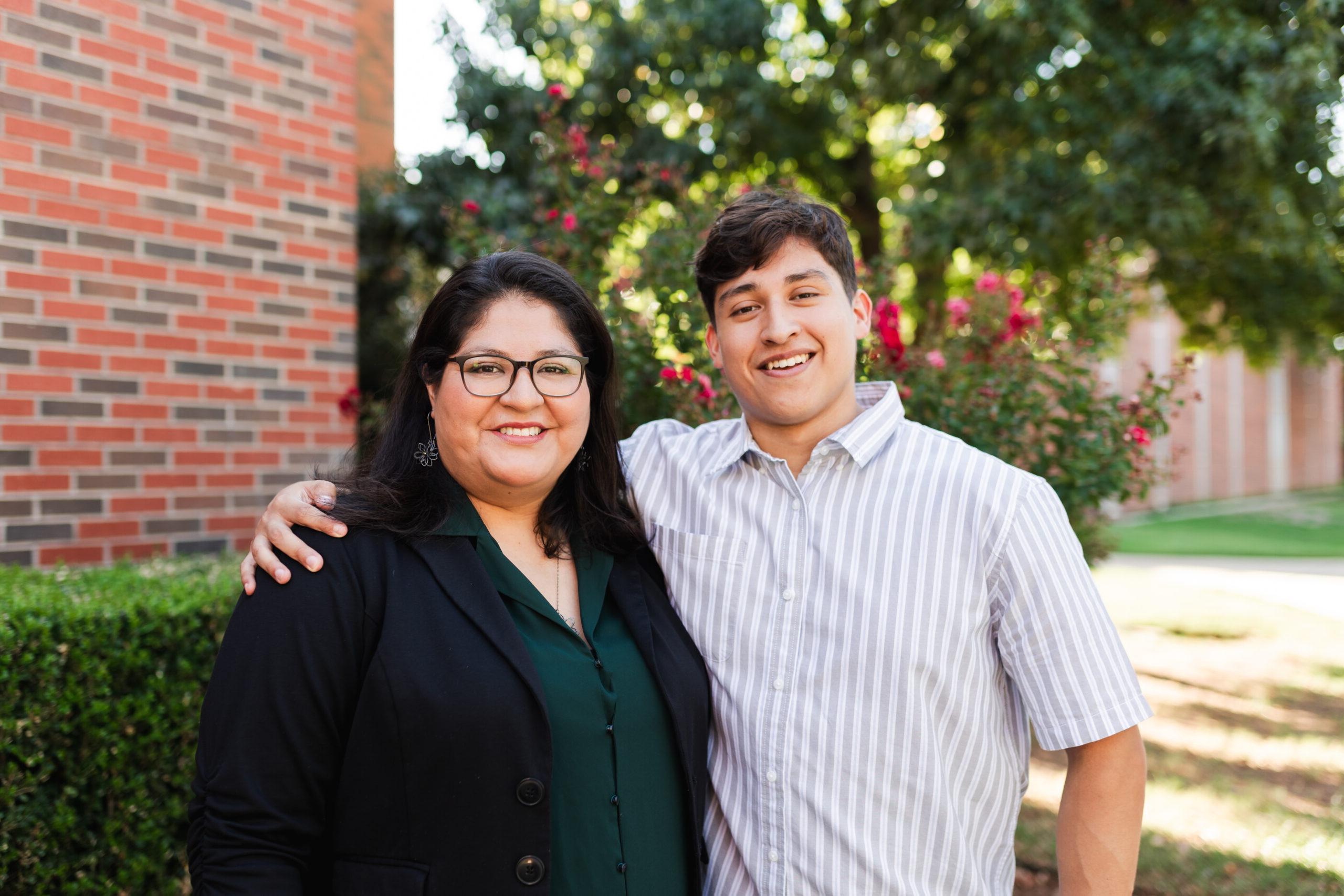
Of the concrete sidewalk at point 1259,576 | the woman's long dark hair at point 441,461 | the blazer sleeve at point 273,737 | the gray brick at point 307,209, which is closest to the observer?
the blazer sleeve at point 273,737

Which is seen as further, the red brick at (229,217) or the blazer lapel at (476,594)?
the red brick at (229,217)

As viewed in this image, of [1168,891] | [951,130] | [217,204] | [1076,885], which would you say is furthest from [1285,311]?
[217,204]

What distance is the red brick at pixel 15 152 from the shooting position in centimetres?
359

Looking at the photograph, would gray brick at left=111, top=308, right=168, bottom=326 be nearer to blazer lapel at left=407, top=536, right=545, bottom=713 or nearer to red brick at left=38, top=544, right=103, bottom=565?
red brick at left=38, top=544, right=103, bottom=565

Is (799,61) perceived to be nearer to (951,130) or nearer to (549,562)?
(951,130)

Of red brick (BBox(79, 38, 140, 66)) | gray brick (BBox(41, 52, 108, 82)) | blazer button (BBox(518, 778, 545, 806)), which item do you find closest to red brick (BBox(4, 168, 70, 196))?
gray brick (BBox(41, 52, 108, 82))

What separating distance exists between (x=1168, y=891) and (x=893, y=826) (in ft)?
9.74

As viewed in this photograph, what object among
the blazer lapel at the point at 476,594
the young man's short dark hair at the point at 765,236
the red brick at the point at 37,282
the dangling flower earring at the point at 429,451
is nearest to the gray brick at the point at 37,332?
the red brick at the point at 37,282

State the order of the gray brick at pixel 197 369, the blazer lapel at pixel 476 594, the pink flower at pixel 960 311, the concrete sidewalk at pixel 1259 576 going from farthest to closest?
the concrete sidewalk at pixel 1259 576
the pink flower at pixel 960 311
the gray brick at pixel 197 369
the blazer lapel at pixel 476 594

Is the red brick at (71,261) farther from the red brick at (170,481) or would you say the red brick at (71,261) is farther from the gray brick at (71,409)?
the red brick at (170,481)

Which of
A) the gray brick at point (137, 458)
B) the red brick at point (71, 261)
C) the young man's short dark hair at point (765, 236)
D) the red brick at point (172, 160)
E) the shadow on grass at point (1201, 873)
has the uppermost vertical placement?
the red brick at point (172, 160)

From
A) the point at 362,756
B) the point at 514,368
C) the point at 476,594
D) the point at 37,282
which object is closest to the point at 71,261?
the point at 37,282

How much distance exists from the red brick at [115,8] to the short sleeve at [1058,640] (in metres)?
3.97

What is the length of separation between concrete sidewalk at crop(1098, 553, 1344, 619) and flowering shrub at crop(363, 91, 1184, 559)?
866cm
